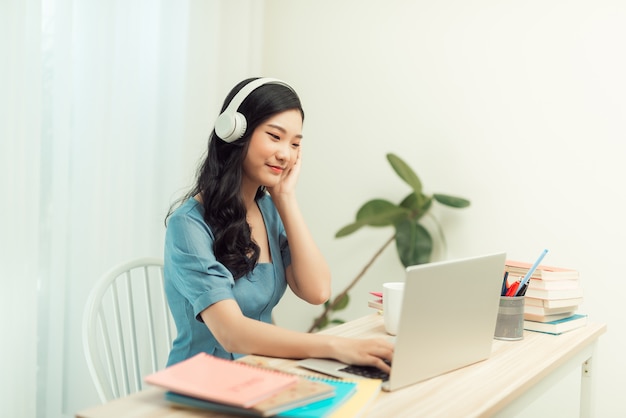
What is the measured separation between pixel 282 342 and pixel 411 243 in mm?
1434

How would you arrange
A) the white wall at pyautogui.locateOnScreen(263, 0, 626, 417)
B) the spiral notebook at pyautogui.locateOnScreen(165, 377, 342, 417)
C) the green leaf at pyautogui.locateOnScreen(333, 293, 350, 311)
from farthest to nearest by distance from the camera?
the green leaf at pyautogui.locateOnScreen(333, 293, 350, 311) → the white wall at pyautogui.locateOnScreen(263, 0, 626, 417) → the spiral notebook at pyautogui.locateOnScreen(165, 377, 342, 417)

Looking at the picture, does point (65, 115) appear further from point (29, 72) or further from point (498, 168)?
point (498, 168)

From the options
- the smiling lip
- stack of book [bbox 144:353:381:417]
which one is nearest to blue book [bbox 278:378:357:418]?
stack of book [bbox 144:353:381:417]

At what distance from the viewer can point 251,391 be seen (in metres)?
0.82

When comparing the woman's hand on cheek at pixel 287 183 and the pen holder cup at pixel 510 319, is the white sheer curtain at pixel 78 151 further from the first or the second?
the pen holder cup at pixel 510 319

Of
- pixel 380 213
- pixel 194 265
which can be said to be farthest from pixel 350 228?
pixel 194 265

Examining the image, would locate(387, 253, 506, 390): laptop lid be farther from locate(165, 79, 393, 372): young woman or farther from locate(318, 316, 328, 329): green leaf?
locate(318, 316, 328, 329): green leaf

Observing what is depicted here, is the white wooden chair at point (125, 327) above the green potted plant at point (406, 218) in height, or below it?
below

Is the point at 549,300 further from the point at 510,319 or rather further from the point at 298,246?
the point at 298,246

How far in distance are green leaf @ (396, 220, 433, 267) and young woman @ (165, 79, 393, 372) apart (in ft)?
3.11

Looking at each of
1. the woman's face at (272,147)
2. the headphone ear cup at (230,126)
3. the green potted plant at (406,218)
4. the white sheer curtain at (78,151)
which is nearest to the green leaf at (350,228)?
the green potted plant at (406,218)

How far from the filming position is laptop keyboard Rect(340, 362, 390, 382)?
1039mm

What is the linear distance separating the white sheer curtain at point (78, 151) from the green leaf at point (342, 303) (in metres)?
0.79

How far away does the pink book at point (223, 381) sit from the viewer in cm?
81
